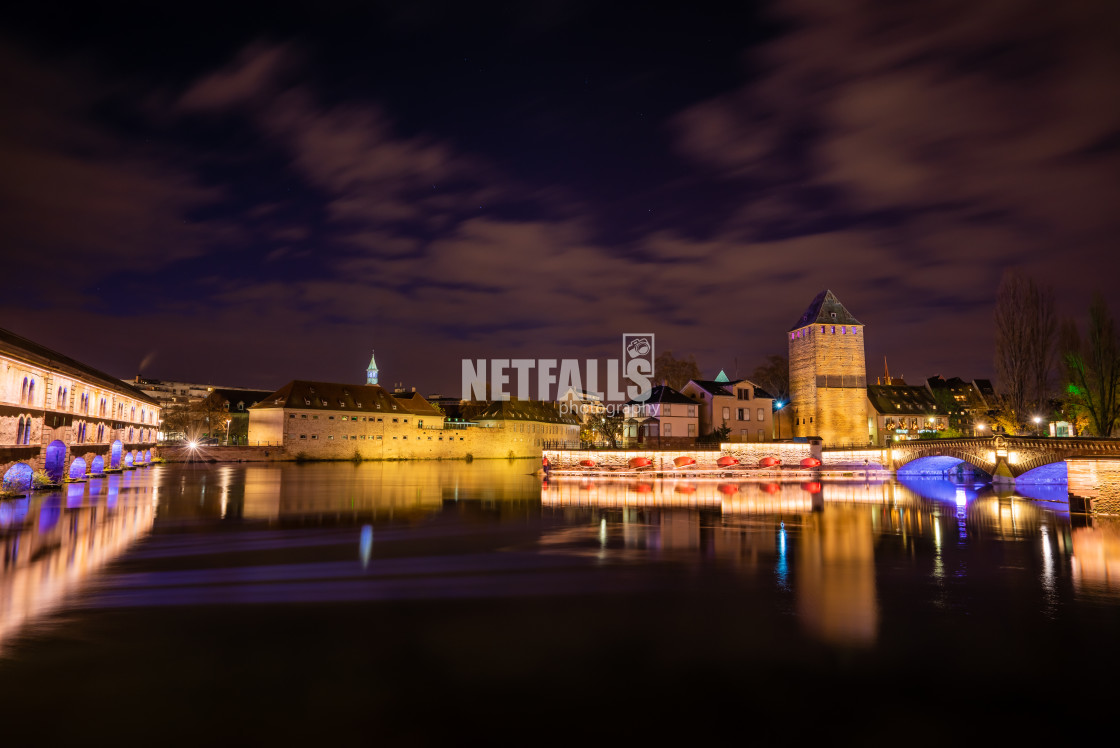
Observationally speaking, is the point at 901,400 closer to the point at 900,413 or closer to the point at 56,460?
the point at 900,413

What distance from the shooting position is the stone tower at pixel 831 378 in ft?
195

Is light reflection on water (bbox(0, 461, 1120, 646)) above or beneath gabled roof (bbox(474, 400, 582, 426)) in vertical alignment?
beneath

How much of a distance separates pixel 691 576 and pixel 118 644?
9.14 m

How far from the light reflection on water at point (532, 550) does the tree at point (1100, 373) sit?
67.9ft

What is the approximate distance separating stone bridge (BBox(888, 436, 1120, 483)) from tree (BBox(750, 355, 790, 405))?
1144 inches

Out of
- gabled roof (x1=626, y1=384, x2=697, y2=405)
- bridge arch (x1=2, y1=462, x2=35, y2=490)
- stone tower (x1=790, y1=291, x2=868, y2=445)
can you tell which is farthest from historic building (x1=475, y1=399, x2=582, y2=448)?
bridge arch (x1=2, y1=462, x2=35, y2=490)

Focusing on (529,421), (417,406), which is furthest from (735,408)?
(417,406)

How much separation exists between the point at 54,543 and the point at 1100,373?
54212 mm

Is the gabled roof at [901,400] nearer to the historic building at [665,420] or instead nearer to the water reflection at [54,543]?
the historic building at [665,420]

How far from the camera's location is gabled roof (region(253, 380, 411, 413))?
68625 mm

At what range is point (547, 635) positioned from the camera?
8.27 metres

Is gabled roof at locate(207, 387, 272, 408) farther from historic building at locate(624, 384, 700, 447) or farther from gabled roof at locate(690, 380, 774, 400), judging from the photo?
gabled roof at locate(690, 380, 774, 400)

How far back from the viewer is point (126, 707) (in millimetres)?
5949

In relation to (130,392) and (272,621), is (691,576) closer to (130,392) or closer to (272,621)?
(272,621)
